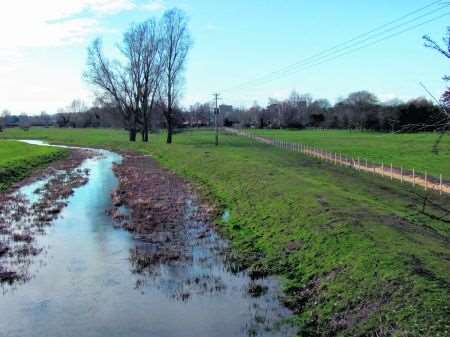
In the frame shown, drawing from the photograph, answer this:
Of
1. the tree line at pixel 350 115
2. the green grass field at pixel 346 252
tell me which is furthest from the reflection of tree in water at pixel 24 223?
the tree line at pixel 350 115

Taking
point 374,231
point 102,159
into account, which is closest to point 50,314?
point 374,231

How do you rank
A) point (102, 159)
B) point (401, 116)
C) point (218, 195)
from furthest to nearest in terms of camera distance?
point (401, 116) → point (102, 159) → point (218, 195)

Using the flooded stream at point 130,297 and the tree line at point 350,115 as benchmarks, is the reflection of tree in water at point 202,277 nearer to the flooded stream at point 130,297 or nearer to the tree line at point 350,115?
the flooded stream at point 130,297

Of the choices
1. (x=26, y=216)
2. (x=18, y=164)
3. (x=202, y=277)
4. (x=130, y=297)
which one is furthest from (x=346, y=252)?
(x=18, y=164)

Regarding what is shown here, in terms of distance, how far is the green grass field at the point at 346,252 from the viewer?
12.6 meters

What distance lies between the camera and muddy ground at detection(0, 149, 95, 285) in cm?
1830

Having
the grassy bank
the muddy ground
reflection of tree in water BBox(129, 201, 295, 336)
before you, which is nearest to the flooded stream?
reflection of tree in water BBox(129, 201, 295, 336)

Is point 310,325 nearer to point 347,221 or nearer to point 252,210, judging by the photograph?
point 347,221

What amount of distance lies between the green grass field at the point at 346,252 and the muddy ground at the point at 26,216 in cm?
828

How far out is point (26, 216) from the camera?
88.0 feet

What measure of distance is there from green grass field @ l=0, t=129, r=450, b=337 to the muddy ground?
8.28m

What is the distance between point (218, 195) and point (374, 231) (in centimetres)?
1561

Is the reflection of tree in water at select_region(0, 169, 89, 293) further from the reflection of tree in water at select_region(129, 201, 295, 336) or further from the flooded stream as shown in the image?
the reflection of tree in water at select_region(129, 201, 295, 336)

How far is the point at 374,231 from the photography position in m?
18.6
